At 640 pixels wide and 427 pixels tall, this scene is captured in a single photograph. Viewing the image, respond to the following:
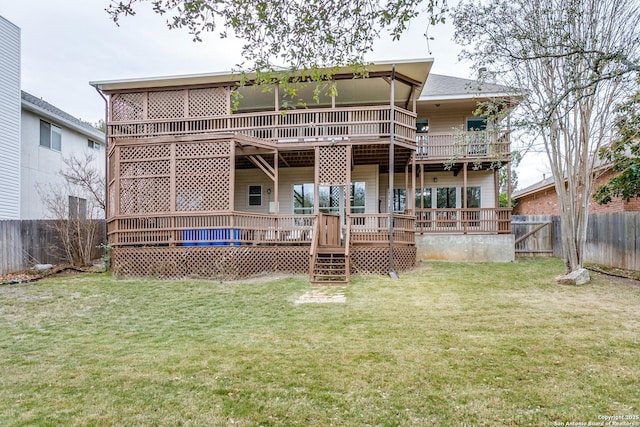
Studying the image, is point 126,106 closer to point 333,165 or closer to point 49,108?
point 49,108

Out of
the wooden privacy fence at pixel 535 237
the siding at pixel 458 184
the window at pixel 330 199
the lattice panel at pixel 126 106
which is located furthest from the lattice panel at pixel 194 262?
the wooden privacy fence at pixel 535 237

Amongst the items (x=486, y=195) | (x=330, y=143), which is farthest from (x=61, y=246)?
(x=486, y=195)

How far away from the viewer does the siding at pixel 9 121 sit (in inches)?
524

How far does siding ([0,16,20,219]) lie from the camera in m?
13.3

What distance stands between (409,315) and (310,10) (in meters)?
5.08

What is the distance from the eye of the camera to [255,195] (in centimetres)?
1571

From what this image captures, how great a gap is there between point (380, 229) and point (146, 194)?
743cm

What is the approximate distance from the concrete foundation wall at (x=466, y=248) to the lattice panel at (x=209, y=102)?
8.88 meters

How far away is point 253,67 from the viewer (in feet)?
17.6

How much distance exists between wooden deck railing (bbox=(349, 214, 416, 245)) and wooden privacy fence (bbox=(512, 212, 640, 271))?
618cm

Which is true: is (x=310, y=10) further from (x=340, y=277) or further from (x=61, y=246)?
(x=61, y=246)

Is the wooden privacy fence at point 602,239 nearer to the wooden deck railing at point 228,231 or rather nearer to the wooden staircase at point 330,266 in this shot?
the wooden deck railing at point 228,231

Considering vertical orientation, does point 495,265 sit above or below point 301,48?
below

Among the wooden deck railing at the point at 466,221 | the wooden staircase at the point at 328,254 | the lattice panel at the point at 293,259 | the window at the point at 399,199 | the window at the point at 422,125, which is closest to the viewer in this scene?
the wooden staircase at the point at 328,254
